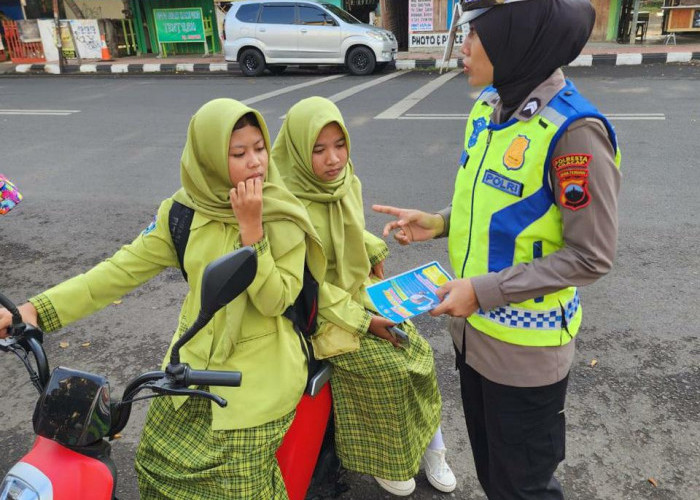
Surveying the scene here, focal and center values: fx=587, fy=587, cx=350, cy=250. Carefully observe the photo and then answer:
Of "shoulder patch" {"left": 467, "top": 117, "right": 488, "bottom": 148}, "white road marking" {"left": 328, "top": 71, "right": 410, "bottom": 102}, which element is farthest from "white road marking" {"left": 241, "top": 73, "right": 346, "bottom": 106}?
"shoulder patch" {"left": 467, "top": 117, "right": 488, "bottom": 148}

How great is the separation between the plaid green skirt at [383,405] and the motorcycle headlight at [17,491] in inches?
37.6

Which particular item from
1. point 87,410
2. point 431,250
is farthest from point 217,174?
point 431,250

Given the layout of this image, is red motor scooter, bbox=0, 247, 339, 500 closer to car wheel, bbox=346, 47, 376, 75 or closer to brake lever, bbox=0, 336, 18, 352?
brake lever, bbox=0, 336, 18, 352

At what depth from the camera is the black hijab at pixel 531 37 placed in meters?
1.37

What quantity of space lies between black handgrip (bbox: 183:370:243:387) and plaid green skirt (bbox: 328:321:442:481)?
71cm

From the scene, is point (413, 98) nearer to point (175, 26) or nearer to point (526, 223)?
point (526, 223)

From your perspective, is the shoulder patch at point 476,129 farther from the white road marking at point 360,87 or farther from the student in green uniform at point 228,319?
the white road marking at point 360,87

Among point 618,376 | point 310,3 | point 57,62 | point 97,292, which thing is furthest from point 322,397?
point 57,62

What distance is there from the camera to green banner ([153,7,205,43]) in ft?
55.8

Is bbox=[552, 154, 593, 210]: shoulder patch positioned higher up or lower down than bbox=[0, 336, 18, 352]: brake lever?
higher up

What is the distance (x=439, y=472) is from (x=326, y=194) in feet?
4.01

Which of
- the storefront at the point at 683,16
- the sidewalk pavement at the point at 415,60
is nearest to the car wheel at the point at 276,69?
the sidewalk pavement at the point at 415,60

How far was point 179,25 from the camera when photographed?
56.4ft

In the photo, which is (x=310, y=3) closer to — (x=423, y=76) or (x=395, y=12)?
(x=423, y=76)
